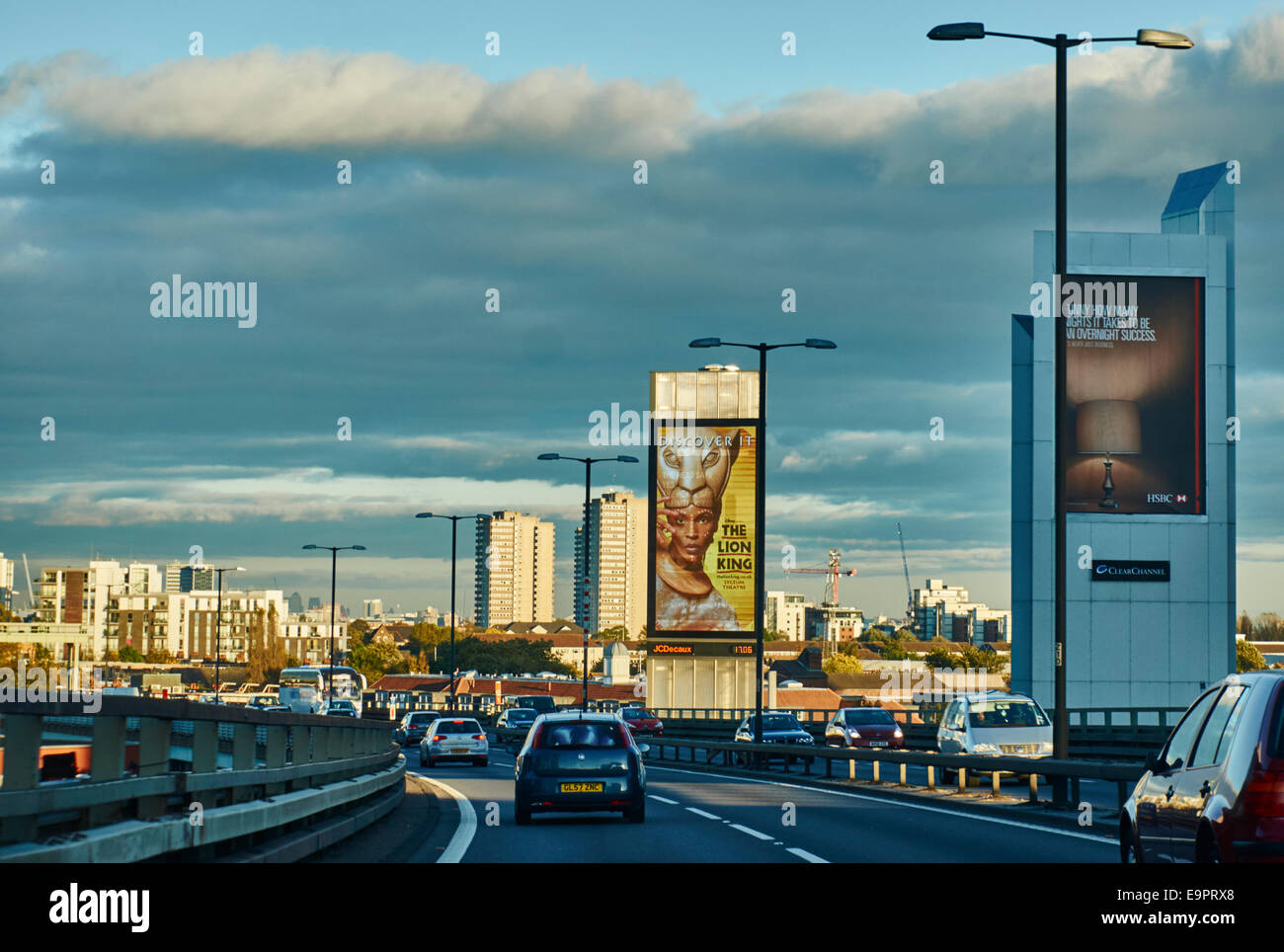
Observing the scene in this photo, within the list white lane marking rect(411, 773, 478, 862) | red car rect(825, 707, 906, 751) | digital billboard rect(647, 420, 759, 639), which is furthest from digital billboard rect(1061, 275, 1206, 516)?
digital billboard rect(647, 420, 759, 639)

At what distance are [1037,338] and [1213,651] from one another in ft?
45.3

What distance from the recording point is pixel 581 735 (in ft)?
75.0

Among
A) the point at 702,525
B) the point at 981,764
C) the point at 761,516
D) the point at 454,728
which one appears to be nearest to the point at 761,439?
the point at 761,516

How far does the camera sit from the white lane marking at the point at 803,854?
15.7m

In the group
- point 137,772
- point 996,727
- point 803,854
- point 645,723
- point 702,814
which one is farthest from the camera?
point 645,723

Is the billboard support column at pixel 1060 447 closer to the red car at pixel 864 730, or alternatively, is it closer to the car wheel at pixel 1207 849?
the car wheel at pixel 1207 849

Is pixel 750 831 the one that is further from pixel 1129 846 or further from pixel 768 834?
pixel 1129 846

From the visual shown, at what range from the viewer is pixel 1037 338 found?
6444 cm

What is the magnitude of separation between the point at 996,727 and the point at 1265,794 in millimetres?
24225

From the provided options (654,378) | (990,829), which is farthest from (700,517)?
(990,829)

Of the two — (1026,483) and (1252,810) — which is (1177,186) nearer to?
(1026,483)

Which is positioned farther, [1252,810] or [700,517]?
[700,517]
